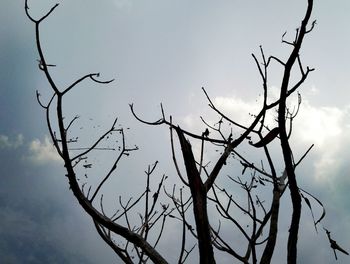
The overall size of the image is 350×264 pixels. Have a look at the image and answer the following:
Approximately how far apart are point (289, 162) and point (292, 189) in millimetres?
189

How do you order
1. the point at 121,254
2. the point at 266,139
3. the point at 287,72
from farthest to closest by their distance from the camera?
1. the point at 121,254
2. the point at 266,139
3. the point at 287,72

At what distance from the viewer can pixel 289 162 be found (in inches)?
83.2

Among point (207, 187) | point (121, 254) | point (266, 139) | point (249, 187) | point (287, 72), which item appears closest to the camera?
point (287, 72)

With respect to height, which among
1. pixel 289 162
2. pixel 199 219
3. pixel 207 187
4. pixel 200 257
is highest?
pixel 289 162

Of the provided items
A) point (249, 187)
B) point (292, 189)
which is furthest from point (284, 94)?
point (249, 187)

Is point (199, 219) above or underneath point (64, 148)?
underneath

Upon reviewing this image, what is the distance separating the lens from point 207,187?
2344 mm

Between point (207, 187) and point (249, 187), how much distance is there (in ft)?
14.4

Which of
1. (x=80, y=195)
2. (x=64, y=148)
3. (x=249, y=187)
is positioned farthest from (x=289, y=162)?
(x=249, y=187)

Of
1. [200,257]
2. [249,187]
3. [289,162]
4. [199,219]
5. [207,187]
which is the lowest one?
[200,257]

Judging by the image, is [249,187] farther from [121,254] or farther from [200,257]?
[200,257]

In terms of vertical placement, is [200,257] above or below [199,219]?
below

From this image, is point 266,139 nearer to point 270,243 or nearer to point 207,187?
point 207,187

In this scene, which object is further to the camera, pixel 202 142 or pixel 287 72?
pixel 202 142
